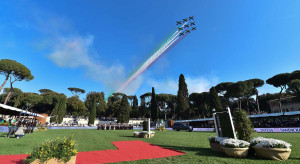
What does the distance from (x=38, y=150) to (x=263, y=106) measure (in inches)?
3116

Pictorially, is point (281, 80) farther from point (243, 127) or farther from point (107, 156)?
point (107, 156)


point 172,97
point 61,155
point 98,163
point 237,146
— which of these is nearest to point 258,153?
point 237,146

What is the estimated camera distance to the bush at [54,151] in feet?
15.0

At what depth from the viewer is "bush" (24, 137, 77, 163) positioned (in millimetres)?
4570

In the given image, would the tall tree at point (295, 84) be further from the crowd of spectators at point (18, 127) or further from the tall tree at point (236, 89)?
the crowd of spectators at point (18, 127)

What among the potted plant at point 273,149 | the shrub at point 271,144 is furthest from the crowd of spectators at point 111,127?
the potted plant at point 273,149

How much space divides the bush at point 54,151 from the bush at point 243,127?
716cm

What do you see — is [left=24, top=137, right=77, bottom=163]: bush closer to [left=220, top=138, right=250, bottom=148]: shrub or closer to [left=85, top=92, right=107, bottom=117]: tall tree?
[left=220, top=138, right=250, bottom=148]: shrub

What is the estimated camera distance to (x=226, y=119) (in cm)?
807

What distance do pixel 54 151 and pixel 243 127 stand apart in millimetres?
7829

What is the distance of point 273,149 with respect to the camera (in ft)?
18.2

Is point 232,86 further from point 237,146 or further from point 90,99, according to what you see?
point 90,99

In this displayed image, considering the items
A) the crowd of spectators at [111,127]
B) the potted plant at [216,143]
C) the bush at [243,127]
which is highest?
the bush at [243,127]

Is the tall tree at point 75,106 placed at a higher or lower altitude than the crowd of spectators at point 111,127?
higher
